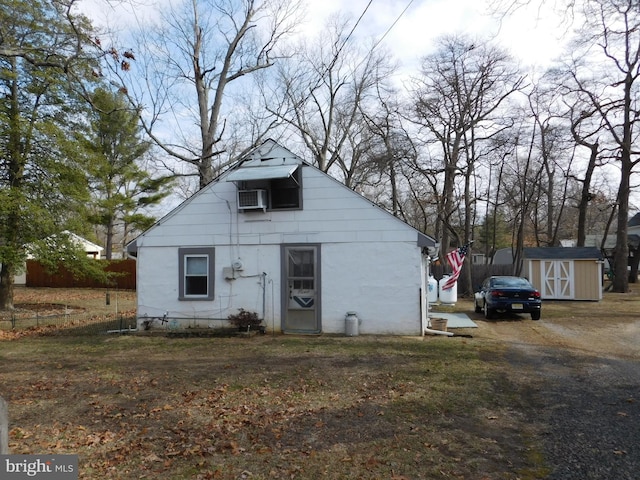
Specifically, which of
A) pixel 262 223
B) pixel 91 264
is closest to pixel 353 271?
pixel 262 223

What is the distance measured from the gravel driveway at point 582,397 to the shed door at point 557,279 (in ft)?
38.3

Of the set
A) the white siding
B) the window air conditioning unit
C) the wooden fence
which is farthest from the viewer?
the wooden fence

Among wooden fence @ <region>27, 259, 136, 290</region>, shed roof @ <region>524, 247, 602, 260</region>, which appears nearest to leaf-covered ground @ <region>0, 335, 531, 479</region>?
shed roof @ <region>524, 247, 602, 260</region>

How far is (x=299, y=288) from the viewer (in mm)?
12469

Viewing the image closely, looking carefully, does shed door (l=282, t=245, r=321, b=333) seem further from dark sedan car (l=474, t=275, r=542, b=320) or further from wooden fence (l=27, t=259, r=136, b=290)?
wooden fence (l=27, t=259, r=136, b=290)

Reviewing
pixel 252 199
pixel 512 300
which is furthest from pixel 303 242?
pixel 512 300

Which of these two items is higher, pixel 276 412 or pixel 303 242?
pixel 303 242

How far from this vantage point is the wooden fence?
3388 centimetres

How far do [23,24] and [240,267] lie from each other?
1148cm

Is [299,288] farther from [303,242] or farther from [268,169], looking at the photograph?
[268,169]

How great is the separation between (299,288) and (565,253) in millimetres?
17748

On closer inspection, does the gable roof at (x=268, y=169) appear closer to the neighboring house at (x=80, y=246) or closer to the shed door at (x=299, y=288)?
the shed door at (x=299, y=288)

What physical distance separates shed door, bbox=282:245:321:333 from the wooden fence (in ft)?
79.6

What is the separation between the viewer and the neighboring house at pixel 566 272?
23766 millimetres
